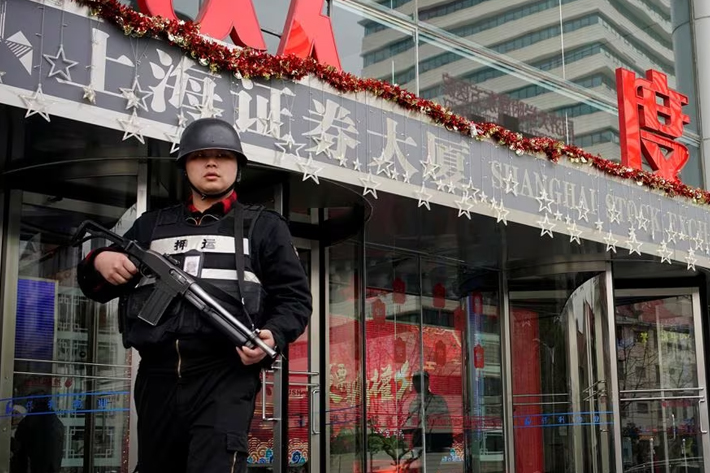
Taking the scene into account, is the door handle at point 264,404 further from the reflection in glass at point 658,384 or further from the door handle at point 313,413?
the reflection in glass at point 658,384

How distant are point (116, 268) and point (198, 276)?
0.27 meters

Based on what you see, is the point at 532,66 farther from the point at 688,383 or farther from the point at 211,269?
the point at 211,269

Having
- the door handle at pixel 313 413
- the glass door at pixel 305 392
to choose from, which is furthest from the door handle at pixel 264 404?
the door handle at pixel 313 413

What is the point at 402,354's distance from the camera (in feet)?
31.8

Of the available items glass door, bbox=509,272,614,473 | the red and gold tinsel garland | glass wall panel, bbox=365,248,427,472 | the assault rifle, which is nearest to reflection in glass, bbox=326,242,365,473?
the red and gold tinsel garland

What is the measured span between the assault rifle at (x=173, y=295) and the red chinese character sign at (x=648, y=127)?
8.10 m

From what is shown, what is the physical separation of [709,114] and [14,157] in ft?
36.3

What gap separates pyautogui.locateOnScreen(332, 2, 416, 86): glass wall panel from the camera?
27.5ft

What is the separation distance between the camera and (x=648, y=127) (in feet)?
36.0

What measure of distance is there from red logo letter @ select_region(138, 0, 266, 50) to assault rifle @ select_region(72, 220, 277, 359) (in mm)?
3439

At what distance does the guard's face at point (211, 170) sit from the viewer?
3389mm

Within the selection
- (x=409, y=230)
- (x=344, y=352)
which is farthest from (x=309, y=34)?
(x=344, y=352)

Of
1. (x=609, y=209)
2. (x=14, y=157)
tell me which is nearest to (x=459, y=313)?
(x=609, y=209)

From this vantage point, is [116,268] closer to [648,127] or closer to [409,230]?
[409,230]
